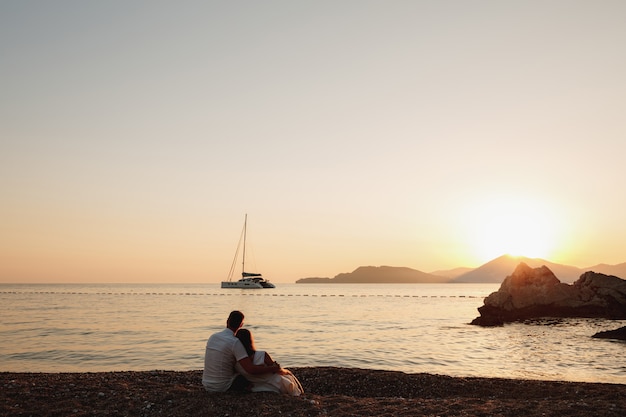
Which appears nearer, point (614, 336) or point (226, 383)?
point (226, 383)

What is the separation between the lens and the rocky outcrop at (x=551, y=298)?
167 ft

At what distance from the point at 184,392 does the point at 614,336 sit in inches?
1249

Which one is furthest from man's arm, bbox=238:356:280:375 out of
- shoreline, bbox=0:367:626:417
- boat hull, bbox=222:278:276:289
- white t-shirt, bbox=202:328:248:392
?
boat hull, bbox=222:278:276:289

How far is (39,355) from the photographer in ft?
76.3

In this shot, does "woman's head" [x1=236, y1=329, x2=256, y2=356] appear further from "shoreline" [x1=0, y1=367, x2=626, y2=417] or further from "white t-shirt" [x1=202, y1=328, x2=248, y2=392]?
"shoreline" [x1=0, y1=367, x2=626, y2=417]

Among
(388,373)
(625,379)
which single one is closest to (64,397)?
(388,373)

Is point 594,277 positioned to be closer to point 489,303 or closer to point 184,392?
point 489,303

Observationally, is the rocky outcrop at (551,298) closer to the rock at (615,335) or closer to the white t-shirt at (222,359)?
the rock at (615,335)

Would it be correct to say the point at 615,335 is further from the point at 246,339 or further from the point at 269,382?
the point at 246,339

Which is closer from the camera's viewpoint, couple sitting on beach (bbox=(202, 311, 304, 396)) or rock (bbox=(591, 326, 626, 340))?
couple sitting on beach (bbox=(202, 311, 304, 396))

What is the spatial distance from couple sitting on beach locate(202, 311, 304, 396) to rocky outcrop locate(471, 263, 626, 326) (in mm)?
43562

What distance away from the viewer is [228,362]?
11.0 m

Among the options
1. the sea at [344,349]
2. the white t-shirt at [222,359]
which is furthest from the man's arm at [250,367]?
the sea at [344,349]

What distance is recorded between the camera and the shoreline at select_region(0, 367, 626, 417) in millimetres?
10070
